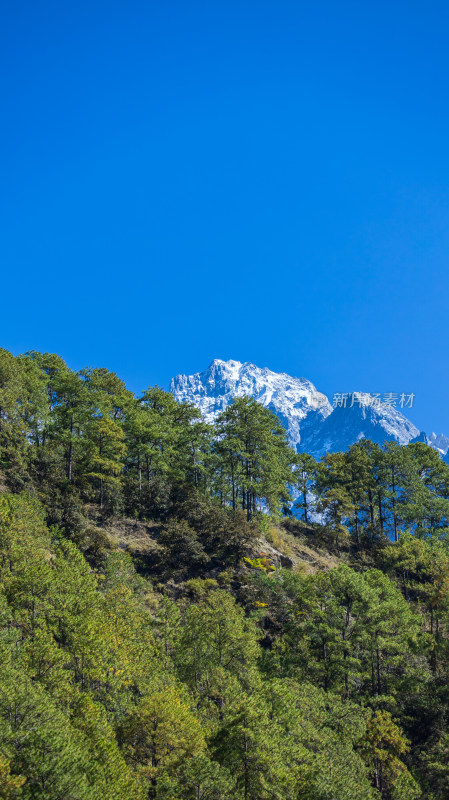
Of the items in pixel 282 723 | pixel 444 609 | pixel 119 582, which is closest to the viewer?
pixel 282 723

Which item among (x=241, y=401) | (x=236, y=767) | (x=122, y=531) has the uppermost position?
(x=241, y=401)

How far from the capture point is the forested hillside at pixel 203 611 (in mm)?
17531

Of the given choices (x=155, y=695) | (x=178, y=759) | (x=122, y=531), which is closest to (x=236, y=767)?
(x=178, y=759)

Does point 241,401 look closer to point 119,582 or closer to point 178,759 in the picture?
point 119,582

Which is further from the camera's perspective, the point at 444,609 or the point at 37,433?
the point at 37,433

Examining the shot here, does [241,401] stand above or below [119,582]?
above

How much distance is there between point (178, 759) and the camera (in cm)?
1742

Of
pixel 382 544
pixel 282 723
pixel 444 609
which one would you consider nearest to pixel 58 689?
pixel 282 723

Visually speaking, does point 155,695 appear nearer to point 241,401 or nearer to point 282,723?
point 282,723

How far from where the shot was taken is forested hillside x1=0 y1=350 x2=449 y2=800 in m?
17.5

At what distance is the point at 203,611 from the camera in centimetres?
2941

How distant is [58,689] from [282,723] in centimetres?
1085

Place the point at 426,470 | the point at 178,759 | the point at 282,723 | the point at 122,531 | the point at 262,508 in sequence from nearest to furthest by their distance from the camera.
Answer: the point at 178,759
the point at 282,723
the point at 122,531
the point at 262,508
the point at 426,470

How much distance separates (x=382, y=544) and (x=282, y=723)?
133 ft
